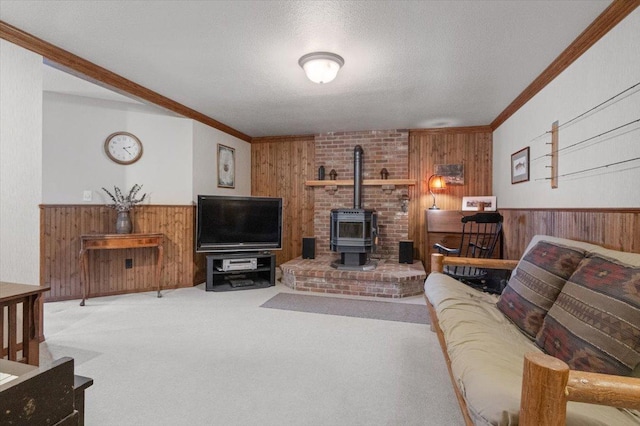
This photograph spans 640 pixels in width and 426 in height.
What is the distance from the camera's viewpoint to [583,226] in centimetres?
219

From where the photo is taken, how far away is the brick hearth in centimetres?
397

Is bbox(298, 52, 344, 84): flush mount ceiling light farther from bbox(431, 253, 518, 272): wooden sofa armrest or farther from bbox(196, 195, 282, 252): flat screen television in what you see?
bbox(196, 195, 282, 252): flat screen television

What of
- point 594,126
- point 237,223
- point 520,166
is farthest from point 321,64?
point 237,223

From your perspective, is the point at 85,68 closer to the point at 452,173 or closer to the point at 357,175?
the point at 357,175

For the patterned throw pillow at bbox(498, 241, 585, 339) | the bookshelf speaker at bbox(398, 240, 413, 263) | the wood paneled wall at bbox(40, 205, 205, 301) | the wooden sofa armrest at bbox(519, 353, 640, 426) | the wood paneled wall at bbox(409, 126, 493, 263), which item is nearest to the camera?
the wooden sofa armrest at bbox(519, 353, 640, 426)

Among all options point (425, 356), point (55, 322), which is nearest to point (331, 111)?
point (425, 356)

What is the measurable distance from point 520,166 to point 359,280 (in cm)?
226

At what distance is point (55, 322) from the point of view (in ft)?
9.71

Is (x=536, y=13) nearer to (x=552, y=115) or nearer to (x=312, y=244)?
(x=552, y=115)

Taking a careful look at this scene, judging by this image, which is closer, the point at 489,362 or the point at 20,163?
the point at 489,362

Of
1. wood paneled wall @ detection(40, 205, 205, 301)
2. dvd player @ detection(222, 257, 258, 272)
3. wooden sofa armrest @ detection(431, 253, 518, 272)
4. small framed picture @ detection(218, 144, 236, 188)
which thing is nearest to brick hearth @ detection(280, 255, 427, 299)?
dvd player @ detection(222, 257, 258, 272)

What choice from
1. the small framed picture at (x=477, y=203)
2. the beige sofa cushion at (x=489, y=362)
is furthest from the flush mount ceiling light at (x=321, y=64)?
the small framed picture at (x=477, y=203)

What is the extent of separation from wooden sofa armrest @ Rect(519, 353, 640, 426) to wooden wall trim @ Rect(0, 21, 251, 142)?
11.5 feet

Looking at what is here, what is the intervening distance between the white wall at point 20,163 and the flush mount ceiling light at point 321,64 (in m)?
2.08
